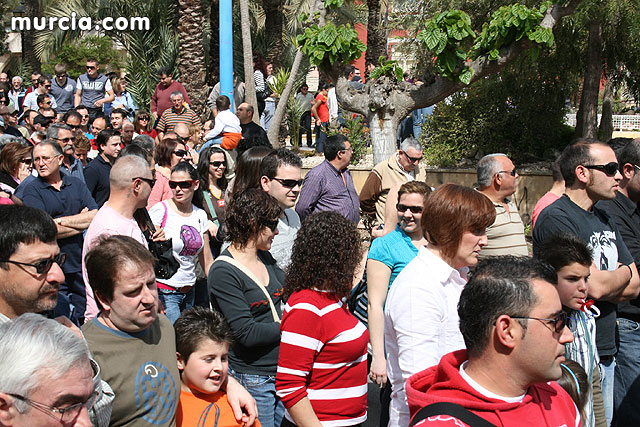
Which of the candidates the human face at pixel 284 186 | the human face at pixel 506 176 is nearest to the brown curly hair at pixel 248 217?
the human face at pixel 284 186

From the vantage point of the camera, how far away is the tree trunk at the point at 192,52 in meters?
18.9

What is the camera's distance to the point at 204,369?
3.19 metres

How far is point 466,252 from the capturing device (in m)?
3.24

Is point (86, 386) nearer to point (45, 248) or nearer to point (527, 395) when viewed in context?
point (45, 248)

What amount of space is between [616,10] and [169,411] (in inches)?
442

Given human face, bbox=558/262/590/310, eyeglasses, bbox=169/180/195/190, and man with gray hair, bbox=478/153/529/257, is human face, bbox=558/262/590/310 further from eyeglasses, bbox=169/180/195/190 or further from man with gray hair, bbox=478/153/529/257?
eyeglasses, bbox=169/180/195/190

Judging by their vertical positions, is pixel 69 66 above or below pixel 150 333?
above

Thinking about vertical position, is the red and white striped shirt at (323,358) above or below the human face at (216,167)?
below

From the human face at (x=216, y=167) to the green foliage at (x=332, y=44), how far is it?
3656mm

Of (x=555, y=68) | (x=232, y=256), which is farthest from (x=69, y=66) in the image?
(x=232, y=256)

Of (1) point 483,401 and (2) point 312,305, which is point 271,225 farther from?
(1) point 483,401

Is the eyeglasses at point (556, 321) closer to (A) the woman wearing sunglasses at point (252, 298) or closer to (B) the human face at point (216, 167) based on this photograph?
(A) the woman wearing sunglasses at point (252, 298)

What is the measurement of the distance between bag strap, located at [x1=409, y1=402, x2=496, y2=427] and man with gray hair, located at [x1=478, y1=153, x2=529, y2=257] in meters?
2.96

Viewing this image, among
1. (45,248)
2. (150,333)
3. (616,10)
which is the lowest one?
(150,333)
